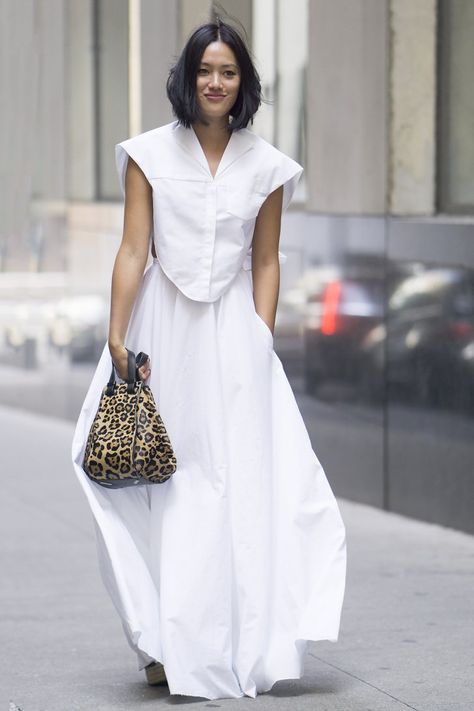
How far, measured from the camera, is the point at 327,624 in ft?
15.4

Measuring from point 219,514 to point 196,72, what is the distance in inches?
50.7

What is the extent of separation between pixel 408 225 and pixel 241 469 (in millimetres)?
3477

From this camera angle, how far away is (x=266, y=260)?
15.9ft

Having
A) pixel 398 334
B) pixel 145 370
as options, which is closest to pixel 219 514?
pixel 145 370

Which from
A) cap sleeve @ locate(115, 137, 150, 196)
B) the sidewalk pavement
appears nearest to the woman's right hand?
cap sleeve @ locate(115, 137, 150, 196)

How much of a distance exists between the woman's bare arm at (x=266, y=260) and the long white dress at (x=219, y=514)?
3cm

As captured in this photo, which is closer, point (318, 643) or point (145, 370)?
point (145, 370)

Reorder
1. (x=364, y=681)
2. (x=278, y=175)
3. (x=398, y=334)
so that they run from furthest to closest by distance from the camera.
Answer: (x=398, y=334) → (x=364, y=681) → (x=278, y=175)

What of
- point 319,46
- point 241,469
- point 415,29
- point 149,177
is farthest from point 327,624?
point 319,46

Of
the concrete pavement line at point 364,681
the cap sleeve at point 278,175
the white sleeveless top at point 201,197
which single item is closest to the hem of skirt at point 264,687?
the concrete pavement line at point 364,681

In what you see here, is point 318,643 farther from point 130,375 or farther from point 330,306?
point 330,306

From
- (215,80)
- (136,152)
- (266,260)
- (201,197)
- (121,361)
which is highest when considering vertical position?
(215,80)

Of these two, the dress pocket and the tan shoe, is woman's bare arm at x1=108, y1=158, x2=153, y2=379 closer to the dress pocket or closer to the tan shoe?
the dress pocket

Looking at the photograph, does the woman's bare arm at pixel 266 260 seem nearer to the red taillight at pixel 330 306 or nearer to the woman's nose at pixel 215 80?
the woman's nose at pixel 215 80
